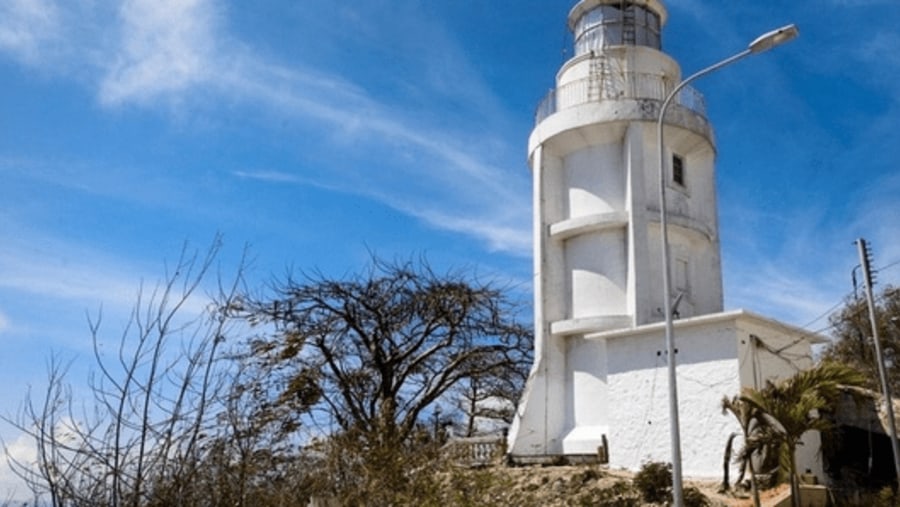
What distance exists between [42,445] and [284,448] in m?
3.12

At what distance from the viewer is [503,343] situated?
25562mm

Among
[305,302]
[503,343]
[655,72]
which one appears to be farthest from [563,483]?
[655,72]

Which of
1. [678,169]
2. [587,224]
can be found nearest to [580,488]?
[587,224]

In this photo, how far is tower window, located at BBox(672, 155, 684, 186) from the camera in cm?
2389

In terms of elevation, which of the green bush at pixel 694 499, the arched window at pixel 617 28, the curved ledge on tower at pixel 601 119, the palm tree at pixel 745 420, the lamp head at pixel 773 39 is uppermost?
the arched window at pixel 617 28

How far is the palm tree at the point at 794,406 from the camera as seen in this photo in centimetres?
1514

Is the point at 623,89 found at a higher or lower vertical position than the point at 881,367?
higher

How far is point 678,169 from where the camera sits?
2420 centimetres

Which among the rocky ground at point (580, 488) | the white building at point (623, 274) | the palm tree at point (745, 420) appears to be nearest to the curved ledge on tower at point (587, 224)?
the white building at point (623, 274)

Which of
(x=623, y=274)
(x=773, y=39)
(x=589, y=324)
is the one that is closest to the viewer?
(x=773, y=39)

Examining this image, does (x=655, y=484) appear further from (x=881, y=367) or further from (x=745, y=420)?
(x=881, y=367)

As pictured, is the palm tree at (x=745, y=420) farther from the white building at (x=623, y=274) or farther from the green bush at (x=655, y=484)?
the white building at (x=623, y=274)

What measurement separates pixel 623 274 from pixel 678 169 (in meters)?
3.98

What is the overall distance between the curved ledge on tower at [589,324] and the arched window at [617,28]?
888 cm
